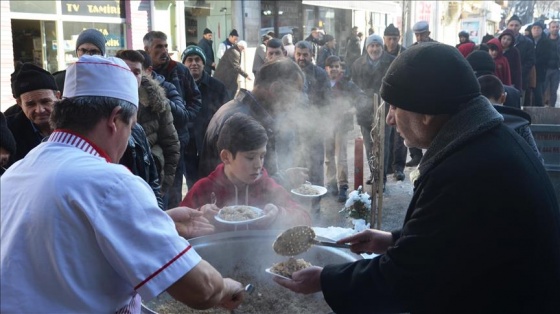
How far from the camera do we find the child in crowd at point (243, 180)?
9.95 feet

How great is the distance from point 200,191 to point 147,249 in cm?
174

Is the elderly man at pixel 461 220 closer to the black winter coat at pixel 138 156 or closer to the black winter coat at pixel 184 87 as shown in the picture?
the black winter coat at pixel 138 156

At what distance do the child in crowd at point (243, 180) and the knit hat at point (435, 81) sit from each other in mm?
1380

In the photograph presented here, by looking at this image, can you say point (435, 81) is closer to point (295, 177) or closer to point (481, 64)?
point (295, 177)

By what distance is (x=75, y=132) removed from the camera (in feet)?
4.96

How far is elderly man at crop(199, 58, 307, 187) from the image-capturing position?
381 cm

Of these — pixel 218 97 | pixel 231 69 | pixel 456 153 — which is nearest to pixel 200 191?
pixel 456 153

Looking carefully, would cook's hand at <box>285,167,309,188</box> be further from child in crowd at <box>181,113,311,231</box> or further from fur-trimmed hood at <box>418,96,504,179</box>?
fur-trimmed hood at <box>418,96,504,179</box>

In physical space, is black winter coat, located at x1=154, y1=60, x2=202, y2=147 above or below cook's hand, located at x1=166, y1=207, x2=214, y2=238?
above

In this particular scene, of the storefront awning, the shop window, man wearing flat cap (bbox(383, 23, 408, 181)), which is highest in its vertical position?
the storefront awning

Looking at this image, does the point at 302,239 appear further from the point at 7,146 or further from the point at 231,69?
the point at 231,69

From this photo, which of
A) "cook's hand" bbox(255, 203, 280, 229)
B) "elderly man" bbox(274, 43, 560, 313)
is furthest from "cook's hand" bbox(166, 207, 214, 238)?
"elderly man" bbox(274, 43, 560, 313)

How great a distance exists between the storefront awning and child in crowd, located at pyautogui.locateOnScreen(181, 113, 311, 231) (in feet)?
44.3

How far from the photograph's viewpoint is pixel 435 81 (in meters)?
1.68
